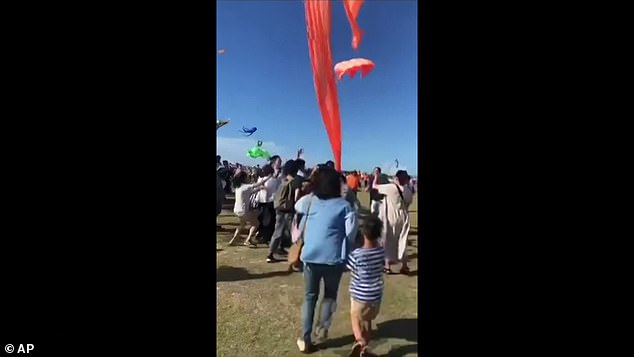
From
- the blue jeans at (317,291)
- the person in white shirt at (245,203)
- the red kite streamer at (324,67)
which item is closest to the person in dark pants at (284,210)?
the person in white shirt at (245,203)

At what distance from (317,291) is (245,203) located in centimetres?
175

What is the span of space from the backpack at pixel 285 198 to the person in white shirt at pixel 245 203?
0.31 meters

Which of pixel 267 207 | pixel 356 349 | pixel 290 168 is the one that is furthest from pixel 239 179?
pixel 356 349

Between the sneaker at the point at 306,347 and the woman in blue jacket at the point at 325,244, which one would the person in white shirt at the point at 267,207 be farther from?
the sneaker at the point at 306,347

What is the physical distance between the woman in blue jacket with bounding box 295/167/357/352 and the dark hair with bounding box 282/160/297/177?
0.92m

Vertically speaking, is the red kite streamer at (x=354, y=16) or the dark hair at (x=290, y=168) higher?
the red kite streamer at (x=354, y=16)

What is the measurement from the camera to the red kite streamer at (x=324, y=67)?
108 inches

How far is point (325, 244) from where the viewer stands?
7.56ft
